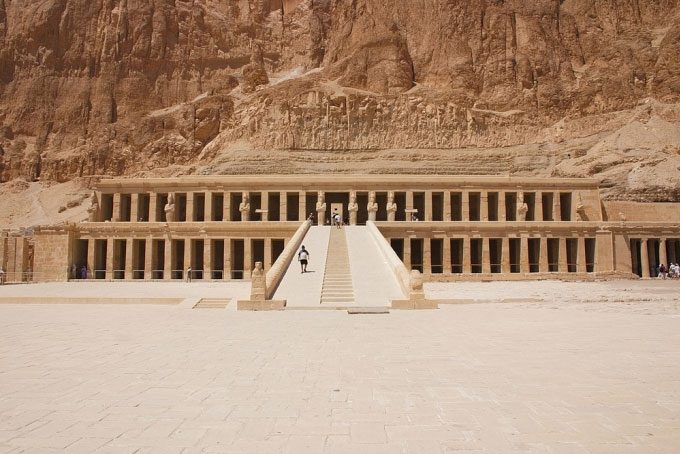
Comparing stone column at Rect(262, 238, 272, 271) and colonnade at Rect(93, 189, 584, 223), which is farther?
colonnade at Rect(93, 189, 584, 223)

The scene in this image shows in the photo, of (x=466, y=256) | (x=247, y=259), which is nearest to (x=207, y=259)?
(x=247, y=259)

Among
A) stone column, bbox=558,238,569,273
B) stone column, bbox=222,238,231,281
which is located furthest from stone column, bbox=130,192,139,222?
stone column, bbox=558,238,569,273

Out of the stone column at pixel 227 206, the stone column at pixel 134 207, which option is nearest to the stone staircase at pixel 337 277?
the stone column at pixel 227 206

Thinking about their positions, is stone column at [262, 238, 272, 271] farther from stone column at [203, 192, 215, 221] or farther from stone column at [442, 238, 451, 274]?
stone column at [442, 238, 451, 274]

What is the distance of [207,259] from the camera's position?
1586 inches

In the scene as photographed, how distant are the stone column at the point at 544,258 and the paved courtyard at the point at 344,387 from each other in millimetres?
26287

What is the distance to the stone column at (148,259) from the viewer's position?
40469 mm

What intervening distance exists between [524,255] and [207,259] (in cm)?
2300

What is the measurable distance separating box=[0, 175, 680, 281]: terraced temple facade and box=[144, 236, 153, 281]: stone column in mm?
73

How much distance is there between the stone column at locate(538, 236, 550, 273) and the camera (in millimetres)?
40000

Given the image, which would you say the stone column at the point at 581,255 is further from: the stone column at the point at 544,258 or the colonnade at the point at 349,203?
the colonnade at the point at 349,203

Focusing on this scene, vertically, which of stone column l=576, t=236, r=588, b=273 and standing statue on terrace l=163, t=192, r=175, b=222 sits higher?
standing statue on terrace l=163, t=192, r=175, b=222

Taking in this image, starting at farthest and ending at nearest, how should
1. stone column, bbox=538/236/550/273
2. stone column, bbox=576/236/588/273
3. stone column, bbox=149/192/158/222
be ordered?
stone column, bbox=149/192/158/222 → stone column, bbox=576/236/588/273 → stone column, bbox=538/236/550/273

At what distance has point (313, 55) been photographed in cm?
9212
